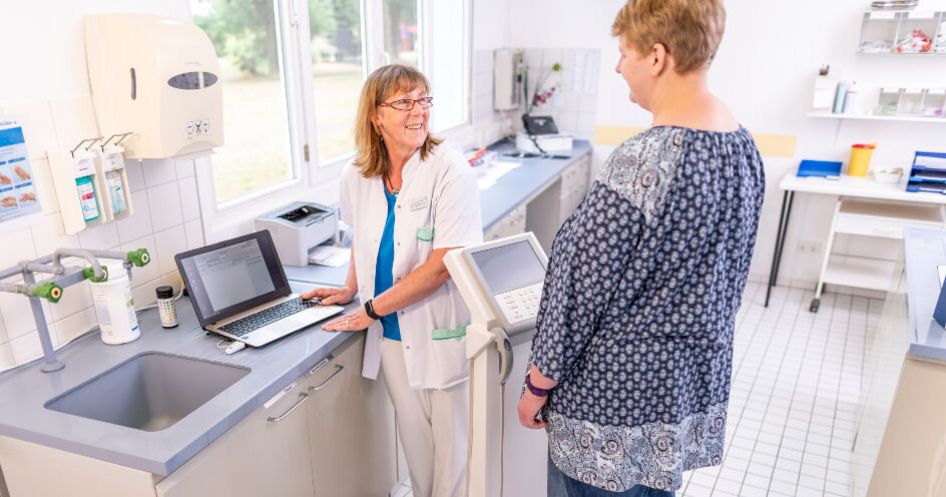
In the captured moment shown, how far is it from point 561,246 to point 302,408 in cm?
93

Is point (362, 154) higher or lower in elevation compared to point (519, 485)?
higher

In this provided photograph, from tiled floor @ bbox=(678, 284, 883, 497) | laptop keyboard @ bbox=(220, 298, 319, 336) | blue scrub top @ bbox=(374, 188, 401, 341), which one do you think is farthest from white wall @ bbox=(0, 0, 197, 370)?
tiled floor @ bbox=(678, 284, 883, 497)

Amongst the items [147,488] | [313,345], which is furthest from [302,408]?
[147,488]

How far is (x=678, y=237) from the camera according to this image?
1142 mm

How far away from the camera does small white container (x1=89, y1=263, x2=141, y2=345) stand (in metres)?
1.77

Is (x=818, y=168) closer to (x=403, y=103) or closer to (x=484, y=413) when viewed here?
(x=403, y=103)

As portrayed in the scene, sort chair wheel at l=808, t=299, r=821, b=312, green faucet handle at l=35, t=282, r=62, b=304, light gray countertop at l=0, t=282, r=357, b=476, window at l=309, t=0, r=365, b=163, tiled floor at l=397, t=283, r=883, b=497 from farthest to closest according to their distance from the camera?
chair wheel at l=808, t=299, r=821, b=312, window at l=309, t=0, r=365, b=163, tiled floor at l=397, t=283, r=883, b=497, green faucet handle at l=35, t=282, r=62, b=304, light gray countertop at l=0, t=282, r=357, b=476

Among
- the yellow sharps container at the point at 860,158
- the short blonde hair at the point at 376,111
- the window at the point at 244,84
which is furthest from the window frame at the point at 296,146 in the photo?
the yellow sharps container at the point at 860,158

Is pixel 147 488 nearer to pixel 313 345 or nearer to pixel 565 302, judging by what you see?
pixel 313 345

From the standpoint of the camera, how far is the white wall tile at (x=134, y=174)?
1.94m

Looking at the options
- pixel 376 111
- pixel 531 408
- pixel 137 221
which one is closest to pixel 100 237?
pixel 137 221

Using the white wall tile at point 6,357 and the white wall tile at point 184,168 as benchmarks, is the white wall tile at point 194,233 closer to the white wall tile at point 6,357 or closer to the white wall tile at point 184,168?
the white wall tile at point 184,168

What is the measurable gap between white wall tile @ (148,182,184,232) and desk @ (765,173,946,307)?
3368 millimetres

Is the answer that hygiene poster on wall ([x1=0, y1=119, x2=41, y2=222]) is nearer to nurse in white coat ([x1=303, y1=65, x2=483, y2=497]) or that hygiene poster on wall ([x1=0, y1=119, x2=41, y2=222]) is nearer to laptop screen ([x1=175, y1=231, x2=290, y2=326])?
laptop screen ([x1=175, y1=231, x2=290, y2=326])
